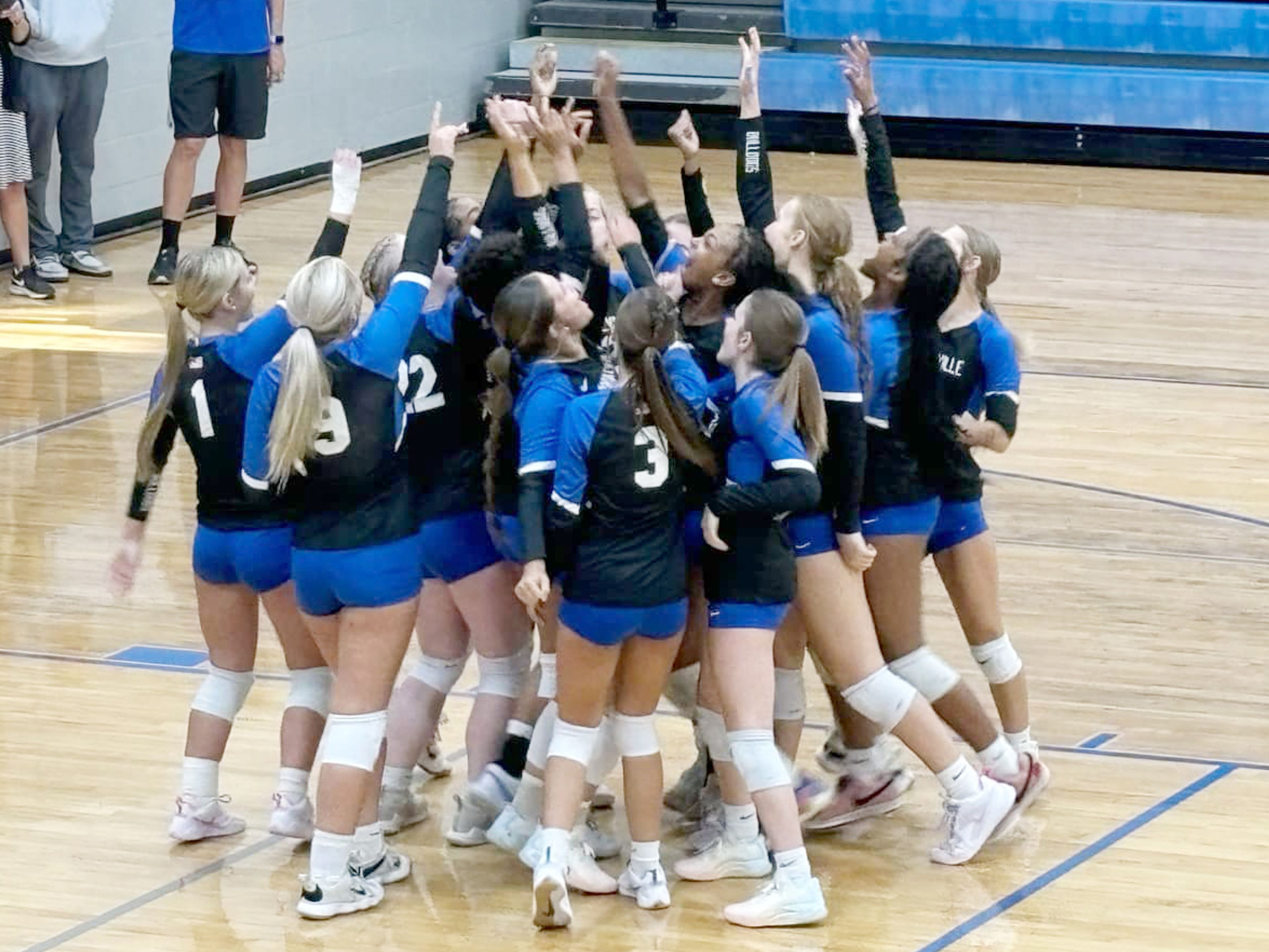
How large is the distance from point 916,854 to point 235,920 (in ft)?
5.23

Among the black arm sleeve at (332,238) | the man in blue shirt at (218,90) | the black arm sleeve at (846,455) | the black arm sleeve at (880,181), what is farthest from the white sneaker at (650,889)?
the man in blue shirt at (218,90)

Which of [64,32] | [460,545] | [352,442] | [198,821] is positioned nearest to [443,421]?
[460,545]

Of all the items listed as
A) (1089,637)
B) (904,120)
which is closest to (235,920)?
(1089,637)

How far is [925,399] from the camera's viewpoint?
16.3 ft

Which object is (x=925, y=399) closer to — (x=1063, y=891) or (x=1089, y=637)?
(x=1063, y=891)

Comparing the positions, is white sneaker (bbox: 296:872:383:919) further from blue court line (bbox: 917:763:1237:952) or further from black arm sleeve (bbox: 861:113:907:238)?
black arm sleeve (bbox: 861:113:907:238)

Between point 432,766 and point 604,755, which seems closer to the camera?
point 604,755

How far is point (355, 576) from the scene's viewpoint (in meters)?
4.53

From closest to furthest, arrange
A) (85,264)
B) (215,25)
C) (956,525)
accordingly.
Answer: (956,525) < (215,25) < (85,264)

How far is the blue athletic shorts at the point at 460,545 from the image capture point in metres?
4.94

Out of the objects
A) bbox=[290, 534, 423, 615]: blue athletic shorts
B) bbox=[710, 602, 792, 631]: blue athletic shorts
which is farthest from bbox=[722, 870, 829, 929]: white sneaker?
bbox=[290, 534, 423, 615]: blue athletic shorts

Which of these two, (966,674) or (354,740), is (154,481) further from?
(966,674)

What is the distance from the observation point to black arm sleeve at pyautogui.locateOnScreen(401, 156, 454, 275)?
4.65 meters

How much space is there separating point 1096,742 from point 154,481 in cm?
259
